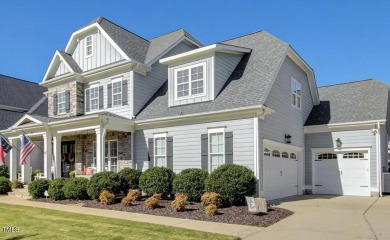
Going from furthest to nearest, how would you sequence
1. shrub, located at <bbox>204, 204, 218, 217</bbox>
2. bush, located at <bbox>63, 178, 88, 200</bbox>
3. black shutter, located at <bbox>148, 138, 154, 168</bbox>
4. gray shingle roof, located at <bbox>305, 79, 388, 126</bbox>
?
gray shingle roof, located at <bbox>305, 79, 388, 126</bbox> → black shutter, located at <bbox>148, 138, 154, 168</bbox> → bush, located at <bbox>63, 178, 88, 200</bbox> → shrub, located at <bbox>204, 204, 218, 217</bbox>

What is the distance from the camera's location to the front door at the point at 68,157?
68.5 feet

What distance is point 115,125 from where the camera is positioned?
16391mm

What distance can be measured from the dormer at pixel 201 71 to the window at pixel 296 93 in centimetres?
291

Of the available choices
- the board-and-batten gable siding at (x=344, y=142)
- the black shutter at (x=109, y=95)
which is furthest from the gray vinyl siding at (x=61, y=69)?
the board-and-batten gable siding at (x=344, y=142)

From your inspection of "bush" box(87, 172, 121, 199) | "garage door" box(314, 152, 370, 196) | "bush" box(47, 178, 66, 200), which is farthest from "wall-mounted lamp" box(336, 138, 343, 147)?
"bush" box(47, 178, 66, 200)

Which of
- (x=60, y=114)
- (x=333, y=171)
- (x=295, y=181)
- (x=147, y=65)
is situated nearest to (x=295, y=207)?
(x=295, y=181)

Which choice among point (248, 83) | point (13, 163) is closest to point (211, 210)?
point (248, 83)

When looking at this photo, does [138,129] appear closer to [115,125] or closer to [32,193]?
[115,125]

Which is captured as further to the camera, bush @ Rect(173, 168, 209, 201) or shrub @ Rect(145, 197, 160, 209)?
bush @ Rect(173, 168, 209, 201)

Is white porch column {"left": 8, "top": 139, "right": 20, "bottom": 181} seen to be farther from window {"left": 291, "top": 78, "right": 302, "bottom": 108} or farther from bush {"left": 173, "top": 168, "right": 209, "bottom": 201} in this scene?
window {"left": 291, "top": 78, "right": 302, "bottom": 108}

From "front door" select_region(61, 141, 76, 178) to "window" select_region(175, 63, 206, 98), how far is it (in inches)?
341

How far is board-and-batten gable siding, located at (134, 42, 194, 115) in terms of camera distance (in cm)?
1787

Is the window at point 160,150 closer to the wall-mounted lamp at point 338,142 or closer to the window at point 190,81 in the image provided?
the window at point 190,81

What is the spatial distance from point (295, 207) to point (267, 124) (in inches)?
136
